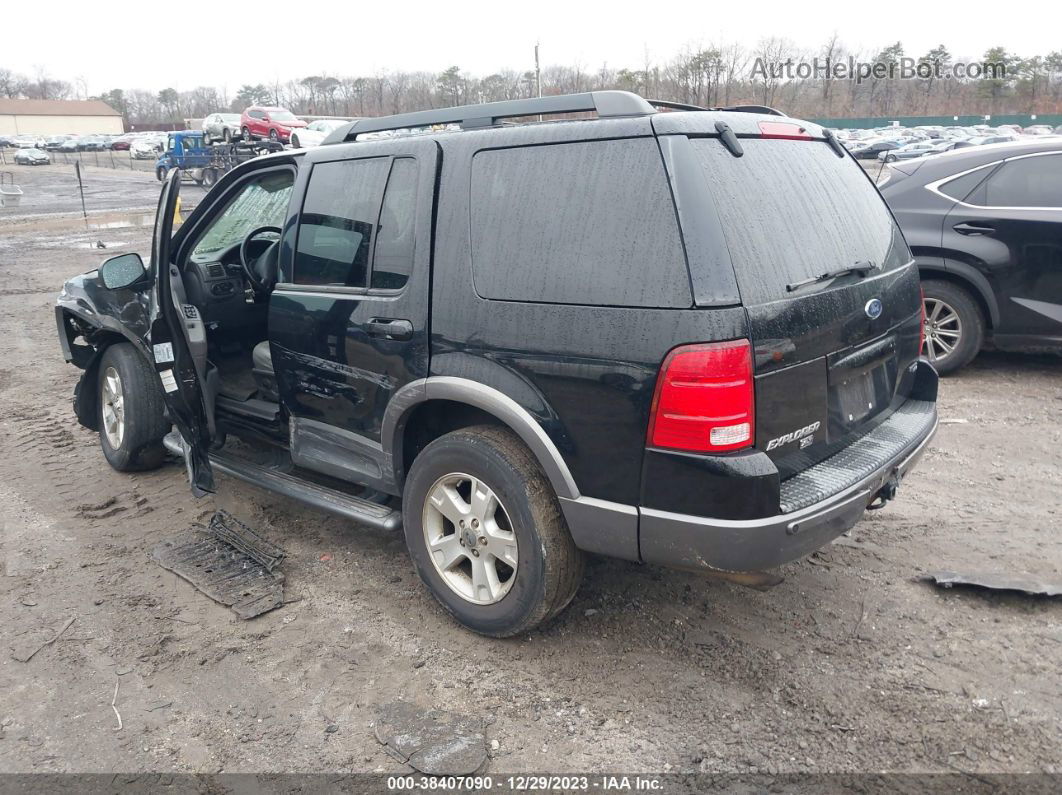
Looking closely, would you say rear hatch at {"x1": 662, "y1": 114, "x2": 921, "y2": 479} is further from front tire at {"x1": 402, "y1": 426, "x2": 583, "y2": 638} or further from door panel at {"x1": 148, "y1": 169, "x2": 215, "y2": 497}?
door panel at {"x1": 148, "y1": 169, "x2": 215, "y2": 497}

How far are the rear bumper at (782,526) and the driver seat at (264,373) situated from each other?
257 centimetres

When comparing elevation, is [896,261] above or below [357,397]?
above

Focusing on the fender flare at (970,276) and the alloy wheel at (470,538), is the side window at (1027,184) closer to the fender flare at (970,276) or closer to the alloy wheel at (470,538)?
the fender flare at (970,276)

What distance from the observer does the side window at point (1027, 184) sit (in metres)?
6.08

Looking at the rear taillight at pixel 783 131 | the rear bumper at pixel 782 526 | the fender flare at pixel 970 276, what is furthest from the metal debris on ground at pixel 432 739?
the fender flare at pixel 970 276

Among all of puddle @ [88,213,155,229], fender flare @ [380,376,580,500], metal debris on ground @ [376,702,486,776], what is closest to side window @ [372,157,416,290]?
fender flare @ [380,376,580,500]

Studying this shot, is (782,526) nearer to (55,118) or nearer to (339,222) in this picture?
(339,222)

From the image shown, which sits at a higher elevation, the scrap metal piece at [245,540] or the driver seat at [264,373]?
the driver seat at [264,373]

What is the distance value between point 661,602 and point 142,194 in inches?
1196

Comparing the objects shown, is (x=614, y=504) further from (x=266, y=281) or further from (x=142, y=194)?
(x=142, y=194)

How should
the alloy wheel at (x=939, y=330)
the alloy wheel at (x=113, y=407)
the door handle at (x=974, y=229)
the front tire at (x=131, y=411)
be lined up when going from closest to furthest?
the front tire at (x=131, y=411) → the alloy wheel at (x=113, y=407) → the door handle at (x=974, y=229) → the alloy wheel at (x=939, y=330)

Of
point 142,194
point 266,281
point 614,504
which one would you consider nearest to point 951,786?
point 614,504

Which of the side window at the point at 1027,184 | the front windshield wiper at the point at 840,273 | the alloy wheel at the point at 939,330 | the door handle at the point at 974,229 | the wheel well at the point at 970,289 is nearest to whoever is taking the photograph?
the front windshield wiper at the point at 840,273

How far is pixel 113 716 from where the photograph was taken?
299 cm
